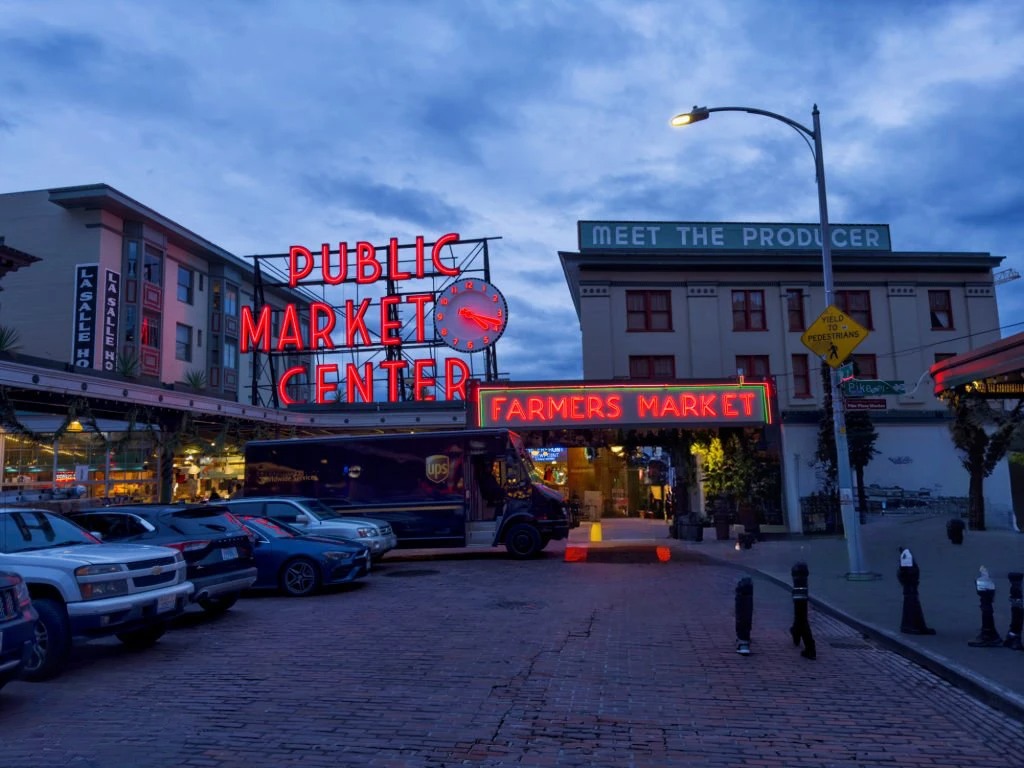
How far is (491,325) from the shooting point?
39.9 metres

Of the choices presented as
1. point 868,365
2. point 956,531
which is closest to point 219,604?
point 956,531

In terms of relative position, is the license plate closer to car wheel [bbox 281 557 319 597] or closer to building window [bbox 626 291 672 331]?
car wheel [bbox 281 557 319 597]

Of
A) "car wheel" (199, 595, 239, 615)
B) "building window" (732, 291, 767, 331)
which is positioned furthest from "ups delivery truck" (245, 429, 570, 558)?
"building window" (732, 291, 767, 331)

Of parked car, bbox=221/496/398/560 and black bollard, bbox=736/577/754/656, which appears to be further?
parked car, bbox=221/496/398/560

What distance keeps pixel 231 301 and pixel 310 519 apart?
33491 millimetres

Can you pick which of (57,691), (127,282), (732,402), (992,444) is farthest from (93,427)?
(992,444)

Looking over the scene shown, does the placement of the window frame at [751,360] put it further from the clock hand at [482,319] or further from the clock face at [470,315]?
the clock hand at [482,319]

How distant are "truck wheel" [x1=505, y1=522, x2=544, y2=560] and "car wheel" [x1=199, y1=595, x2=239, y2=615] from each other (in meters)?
8.70

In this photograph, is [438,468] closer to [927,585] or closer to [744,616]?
[927,585]

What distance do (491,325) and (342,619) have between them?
29.3 metres

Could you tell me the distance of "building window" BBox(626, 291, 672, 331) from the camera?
3475cm

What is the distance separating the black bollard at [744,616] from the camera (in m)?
8.61

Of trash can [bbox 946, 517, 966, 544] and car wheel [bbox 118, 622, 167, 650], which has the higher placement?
trash can [bbox 946, 517, 966, 544]

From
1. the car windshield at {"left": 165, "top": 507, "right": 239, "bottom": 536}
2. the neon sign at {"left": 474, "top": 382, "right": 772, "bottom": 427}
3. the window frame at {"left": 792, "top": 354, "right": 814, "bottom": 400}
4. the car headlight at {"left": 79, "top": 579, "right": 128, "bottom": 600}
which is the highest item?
the window frame at {"left": 792, "top": 354, "right": 814, "bottom": 400}
